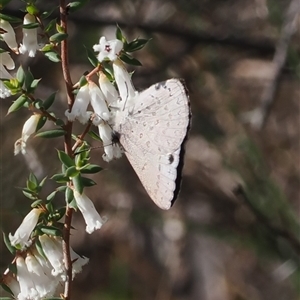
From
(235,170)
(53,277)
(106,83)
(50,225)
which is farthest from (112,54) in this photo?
(235,170)

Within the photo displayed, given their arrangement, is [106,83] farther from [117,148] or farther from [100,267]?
[100,267]

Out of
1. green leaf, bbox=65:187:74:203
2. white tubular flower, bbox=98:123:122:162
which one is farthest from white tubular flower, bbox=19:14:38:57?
green leaf, bbox=65:187:74:203

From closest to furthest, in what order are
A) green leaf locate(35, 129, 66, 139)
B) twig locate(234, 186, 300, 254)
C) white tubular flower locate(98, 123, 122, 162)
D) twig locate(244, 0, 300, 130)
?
green leaf locate(35, 129, 66, 139) → white tubular flower locate(98, 123, 122, 162) → twig locate(234, 186, 300, 254) → twig locate(244, 0, 300, 130)

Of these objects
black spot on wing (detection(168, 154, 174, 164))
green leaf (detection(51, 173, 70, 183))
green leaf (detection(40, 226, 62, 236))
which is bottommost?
green leaf (detection(40, 226, 62, 236))

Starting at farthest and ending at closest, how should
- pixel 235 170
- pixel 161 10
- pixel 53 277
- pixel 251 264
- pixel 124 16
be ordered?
1. pixel 251 264
2. pixel 161 10
3. pixel 124 16
4. pixel 235 170
5. pixel 53 277

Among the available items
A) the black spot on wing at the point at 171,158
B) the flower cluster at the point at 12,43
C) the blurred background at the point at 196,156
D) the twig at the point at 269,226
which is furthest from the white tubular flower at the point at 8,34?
the blurred background at the point at 196,156

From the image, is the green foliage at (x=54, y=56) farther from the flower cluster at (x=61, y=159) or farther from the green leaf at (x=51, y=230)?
the green leaf at (x=51, y=230)

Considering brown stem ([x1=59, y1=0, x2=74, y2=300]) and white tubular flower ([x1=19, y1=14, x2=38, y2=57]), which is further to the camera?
white tubular flower ([x1=19, y1=14, x2=38, y2=57])

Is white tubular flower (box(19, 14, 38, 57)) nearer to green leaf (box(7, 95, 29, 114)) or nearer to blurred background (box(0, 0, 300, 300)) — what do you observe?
green leaf (box(7, 95, 29, 114))
